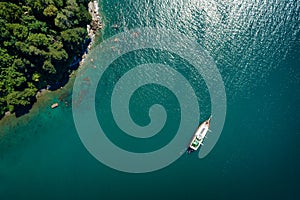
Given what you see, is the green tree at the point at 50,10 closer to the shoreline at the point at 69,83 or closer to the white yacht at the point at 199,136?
the shoreline at the point at 69,83

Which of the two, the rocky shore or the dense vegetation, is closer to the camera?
the dense vegetation

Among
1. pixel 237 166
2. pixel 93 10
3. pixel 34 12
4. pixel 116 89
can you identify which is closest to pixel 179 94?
pixel 116 89

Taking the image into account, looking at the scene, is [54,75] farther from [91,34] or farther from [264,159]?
[264,159]

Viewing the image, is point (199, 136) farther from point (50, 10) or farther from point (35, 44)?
point (50, 10)

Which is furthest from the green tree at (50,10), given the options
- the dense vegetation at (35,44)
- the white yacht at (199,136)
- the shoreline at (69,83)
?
the white yacht at (199,136)

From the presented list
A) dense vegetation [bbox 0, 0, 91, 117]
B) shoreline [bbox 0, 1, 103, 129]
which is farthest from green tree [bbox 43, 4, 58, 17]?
shoreline [bbox 0, 1, 103, 129]

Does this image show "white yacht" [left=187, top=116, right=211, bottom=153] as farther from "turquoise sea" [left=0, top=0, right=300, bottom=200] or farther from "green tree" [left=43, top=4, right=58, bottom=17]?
"green tree" [left=43, top=4, right=58, bottom=17]
